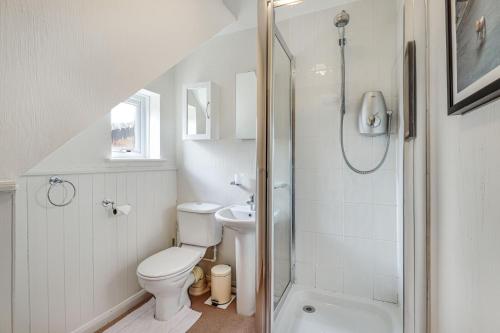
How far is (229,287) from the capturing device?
6.64ft

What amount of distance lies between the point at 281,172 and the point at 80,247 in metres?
1.46

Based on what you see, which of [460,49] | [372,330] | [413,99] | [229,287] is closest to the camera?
[460,49]

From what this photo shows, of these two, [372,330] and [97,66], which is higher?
[97,66]

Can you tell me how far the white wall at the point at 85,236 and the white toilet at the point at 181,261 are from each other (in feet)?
0.88

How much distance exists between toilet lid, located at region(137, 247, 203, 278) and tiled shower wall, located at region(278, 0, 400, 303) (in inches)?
34.1

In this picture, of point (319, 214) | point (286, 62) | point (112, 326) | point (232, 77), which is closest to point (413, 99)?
point (286, 62)

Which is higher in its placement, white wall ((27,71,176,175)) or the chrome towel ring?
white wall ((27,71,176,175))

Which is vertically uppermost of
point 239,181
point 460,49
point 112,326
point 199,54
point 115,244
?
point 199,54

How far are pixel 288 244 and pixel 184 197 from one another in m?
1.18

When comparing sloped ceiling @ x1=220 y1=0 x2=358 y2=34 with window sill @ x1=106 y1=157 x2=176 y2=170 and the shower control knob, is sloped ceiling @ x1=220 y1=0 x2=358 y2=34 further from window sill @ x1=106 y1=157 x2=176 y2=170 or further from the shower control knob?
window sill @ x1=106 y1=157 x2=176 y2=170

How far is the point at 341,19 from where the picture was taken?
66.5 inches

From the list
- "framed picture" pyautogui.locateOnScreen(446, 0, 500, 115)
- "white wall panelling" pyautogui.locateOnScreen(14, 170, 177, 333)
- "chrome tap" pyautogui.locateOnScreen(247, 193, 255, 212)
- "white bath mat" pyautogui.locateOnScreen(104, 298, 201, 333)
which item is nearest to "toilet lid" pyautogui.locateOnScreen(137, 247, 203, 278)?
"white wall panelling" pyautogui.locateOnScreen(14, 170, 177, 333)

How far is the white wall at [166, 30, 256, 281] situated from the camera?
2.16 m

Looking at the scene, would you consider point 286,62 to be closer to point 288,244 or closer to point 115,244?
point 288,244
